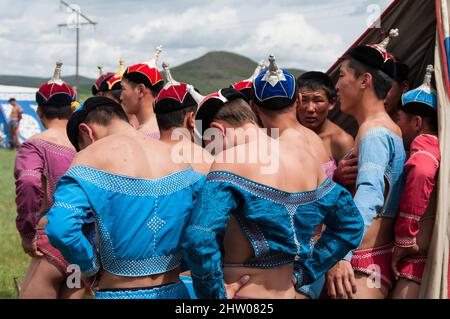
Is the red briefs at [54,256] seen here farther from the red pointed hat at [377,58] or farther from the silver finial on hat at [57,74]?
the red pointed hat at [377,58]

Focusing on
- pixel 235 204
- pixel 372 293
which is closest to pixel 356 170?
pixel 372 293

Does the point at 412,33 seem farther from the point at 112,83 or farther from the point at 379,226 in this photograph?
the point at 112,83

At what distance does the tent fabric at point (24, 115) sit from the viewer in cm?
2233

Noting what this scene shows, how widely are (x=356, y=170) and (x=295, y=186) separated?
1.14m

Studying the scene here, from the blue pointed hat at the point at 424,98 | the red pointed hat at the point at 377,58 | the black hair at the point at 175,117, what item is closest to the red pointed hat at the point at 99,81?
the black hair at the point at 175,117

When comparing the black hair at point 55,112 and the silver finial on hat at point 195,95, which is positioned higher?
the silver finial on hat at point 195,95

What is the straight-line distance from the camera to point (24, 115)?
74.7ft

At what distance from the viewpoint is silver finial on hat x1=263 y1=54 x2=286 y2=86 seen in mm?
3053

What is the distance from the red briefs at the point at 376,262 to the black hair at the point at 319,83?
4.47ft

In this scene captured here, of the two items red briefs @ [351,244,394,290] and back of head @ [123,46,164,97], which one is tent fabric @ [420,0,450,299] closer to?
red briefs @ [351,244,394,290]

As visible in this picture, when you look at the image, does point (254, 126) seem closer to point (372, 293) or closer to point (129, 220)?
point (129, 220)

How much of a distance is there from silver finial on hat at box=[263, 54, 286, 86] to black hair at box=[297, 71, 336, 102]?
1556 millimetres

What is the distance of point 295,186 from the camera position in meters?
2.78

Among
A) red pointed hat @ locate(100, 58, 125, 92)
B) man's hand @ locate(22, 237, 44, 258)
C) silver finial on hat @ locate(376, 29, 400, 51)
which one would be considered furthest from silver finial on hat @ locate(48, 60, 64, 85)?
silver finial on hat @ locate(376, 29, 400, 51)
